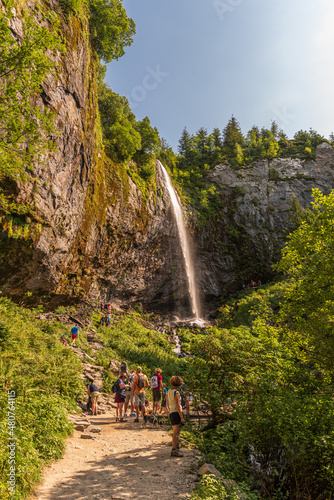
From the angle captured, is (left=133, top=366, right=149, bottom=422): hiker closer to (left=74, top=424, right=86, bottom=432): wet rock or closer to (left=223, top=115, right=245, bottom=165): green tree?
(left=74, top=424, right=86, bottom=432): wet rock

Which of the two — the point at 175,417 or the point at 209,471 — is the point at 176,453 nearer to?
the point at 175,417

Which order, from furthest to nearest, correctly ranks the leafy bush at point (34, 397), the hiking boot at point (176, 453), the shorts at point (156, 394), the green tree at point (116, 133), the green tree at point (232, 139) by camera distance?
the green tree at point (232, 139), the green tree at point (116, 133), the shorts at point (156, 394), the hiking boot at point (176, 453), the leafy bush at point (34, 397)

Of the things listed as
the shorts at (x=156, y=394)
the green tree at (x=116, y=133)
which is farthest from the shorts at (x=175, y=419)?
the green tree at (x=116, y=133)

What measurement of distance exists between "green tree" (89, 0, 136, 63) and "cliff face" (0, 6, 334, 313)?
3.84 meters

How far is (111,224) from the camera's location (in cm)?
2309

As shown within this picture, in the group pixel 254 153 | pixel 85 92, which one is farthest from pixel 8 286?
pixel 254 153

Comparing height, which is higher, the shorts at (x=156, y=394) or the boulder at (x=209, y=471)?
the shorts at (x=156, y=394)

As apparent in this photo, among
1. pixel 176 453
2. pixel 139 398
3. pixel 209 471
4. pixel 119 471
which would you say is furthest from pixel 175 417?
pixel 139 398

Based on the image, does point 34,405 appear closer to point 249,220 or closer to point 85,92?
point 85,92

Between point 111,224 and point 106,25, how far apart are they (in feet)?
53.4

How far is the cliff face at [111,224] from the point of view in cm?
1493

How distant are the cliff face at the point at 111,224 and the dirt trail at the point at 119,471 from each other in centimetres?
855

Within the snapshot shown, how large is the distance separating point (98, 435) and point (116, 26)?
91.5 ft

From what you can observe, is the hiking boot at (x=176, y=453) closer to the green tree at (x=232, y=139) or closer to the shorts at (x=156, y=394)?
the shorts at (x=156, y=394)
